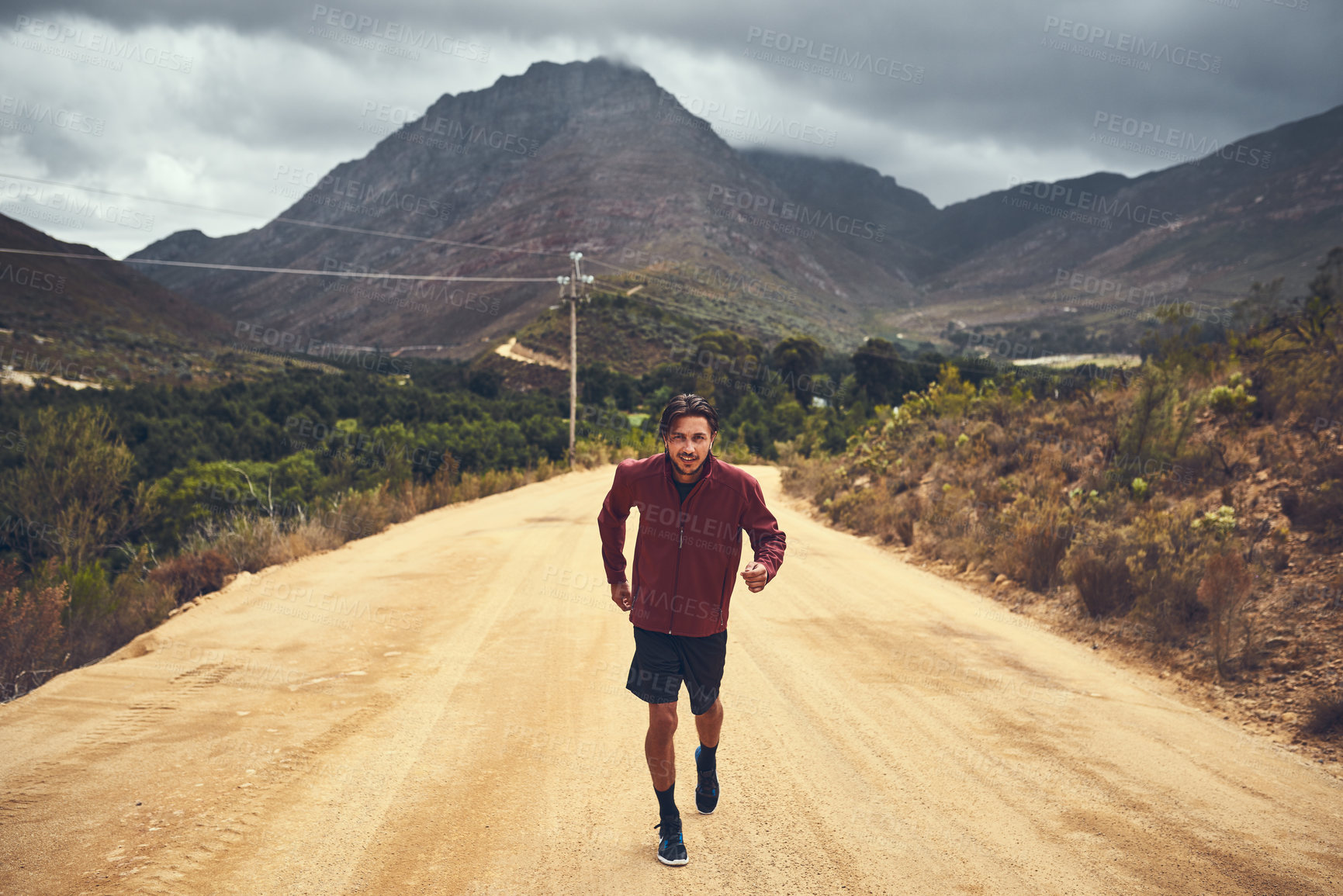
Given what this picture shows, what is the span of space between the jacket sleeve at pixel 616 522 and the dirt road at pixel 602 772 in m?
1.28

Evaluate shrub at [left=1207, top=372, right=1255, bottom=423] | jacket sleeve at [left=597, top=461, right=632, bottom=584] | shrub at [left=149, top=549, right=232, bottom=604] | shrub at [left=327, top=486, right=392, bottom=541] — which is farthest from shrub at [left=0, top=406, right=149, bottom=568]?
shrub at [left=1207, top=372, right=1255, bottom=423]

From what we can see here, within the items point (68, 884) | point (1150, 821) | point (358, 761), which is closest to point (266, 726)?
point (358, 761)

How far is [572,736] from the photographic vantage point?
4719 millimetres

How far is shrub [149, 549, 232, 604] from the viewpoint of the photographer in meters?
9.20

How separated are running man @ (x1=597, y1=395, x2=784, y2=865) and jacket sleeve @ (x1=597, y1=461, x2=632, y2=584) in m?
0.03

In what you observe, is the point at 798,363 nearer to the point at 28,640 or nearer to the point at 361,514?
the point at 361,514

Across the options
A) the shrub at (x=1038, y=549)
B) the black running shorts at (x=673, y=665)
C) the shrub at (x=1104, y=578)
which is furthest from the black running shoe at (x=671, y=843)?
the shrub at (x=1038, y=549)

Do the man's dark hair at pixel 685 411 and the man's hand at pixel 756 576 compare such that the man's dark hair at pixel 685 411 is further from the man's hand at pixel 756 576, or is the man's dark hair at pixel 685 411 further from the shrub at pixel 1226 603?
the shrub at pixel 1226 603

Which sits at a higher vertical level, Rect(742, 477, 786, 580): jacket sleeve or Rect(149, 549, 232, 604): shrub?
Rect(742, 477, 786, 580): jacket sleeve

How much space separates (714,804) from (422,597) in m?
5.54

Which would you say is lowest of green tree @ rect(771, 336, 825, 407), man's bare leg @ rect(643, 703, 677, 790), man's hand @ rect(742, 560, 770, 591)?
man's bare leg @ rect(643, 703, 677, 790)

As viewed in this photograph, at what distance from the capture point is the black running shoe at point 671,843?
332cm

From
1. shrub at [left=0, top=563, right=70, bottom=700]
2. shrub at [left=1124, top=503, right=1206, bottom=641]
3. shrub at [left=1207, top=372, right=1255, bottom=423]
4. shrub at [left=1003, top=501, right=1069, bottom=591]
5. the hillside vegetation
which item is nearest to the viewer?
the hillside vegetation

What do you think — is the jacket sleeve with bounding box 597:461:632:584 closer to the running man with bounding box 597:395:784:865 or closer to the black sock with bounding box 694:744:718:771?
the running man with bounding box 597:395:784:865
